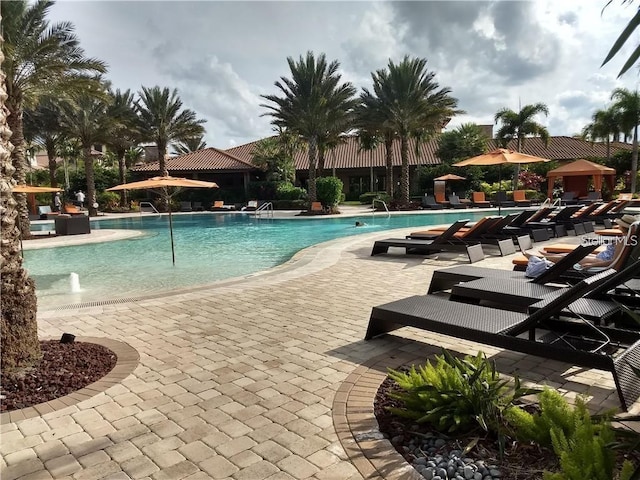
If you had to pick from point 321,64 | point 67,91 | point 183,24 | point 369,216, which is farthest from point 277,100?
point 183,24

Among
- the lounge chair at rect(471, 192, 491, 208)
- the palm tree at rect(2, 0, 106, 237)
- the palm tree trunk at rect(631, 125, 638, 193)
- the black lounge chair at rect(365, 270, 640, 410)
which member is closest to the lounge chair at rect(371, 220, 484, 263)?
the black lounge chair at rect(365, 270, 640, 410)

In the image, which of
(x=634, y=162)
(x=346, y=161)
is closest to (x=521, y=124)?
(x=634, y=162)

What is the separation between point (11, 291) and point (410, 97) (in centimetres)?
2675

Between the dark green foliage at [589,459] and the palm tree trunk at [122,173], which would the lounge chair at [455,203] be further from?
the dark green foliage at [589,459]

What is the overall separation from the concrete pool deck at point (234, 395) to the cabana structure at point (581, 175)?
24.3 m

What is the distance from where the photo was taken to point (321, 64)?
2781 cm

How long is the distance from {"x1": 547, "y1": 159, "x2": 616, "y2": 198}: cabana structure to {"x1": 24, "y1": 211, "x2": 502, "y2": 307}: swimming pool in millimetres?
8275

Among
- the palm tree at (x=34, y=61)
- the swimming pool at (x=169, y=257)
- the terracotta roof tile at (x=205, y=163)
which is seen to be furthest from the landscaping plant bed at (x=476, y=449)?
the terracotta roof tile at (x=205, y=163)

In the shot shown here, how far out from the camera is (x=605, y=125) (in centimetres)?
3388

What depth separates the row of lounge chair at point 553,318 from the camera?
135 inches

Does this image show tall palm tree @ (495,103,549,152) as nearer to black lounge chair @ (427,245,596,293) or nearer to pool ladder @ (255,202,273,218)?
pool ladder @ (255,202,273,218)

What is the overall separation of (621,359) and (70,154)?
2231 inches

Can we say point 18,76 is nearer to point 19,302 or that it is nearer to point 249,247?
point 249,247

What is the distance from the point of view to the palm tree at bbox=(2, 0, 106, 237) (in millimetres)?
17078
